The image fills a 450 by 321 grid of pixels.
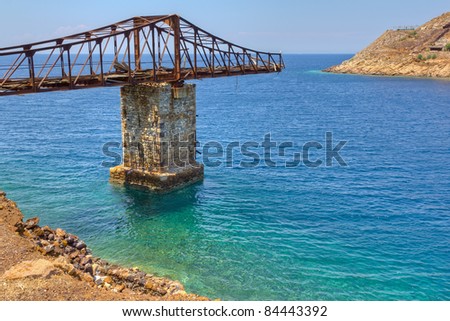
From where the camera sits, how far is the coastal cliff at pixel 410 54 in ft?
490

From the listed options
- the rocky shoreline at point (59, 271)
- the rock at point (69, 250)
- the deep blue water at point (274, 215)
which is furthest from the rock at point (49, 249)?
the deep blue water at point (274, 215)

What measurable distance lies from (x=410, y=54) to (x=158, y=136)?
15729 cm

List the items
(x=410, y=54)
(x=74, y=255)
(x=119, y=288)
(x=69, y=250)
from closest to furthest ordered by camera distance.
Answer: (x=119, y=288) < (x=74, y=255) < (x=69, y=250) < (x=410, y=54)

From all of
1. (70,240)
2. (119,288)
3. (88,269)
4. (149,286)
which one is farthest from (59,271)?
(70,240)

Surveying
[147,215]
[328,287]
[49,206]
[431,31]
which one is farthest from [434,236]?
[431,31]

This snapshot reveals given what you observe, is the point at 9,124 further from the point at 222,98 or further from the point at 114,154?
the point at 222,98

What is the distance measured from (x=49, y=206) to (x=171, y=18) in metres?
16.6

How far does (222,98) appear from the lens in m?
106

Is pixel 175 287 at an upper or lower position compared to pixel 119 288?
lower

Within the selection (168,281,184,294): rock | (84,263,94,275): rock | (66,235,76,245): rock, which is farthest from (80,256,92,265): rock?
(168,281,184,294): rock

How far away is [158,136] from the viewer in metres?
32.0

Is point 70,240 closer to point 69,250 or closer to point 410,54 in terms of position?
point 69,250

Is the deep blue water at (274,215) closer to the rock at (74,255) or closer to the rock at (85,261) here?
the rock at (74,255)

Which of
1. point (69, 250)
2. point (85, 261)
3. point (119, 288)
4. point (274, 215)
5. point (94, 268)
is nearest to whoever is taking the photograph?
point (119, 288)
